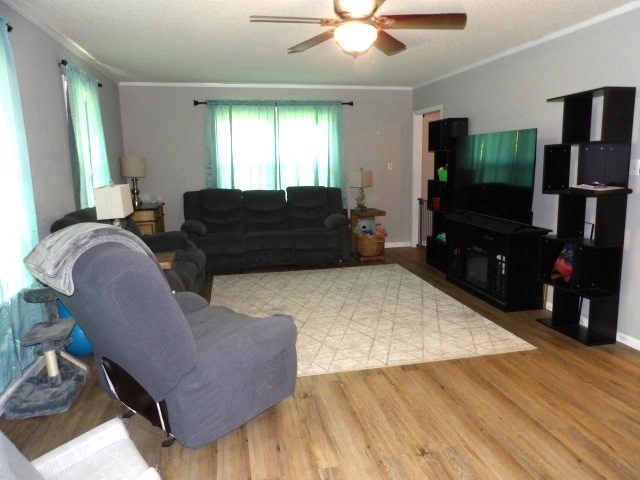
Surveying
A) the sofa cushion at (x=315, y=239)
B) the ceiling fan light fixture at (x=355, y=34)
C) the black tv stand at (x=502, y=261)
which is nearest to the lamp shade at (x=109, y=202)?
the ceiling fan light fixture at (x=355, y=34)

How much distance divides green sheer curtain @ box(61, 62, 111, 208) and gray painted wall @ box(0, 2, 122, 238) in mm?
77

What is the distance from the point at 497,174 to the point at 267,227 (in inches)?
119

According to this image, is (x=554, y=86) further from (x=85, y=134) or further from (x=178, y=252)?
(x=85, y=134)

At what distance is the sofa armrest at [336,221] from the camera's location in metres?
5.88

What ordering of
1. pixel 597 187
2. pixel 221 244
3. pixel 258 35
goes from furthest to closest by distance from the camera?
pixel 221 244, pixel 258 35, pixel 597 187

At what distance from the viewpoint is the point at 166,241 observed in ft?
14.7

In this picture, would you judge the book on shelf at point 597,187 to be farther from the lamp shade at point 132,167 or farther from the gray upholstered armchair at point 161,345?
the lamp shade at point 132,167

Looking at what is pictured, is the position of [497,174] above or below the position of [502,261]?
above

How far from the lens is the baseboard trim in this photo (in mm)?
2608

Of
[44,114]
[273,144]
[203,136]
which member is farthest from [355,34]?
[203,136]

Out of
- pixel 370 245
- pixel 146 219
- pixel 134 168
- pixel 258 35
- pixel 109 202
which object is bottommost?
pixel 370 245

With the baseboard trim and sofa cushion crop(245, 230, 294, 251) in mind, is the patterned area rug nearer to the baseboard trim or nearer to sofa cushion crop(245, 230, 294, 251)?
sofa cushion crop(245, 230, 294, 251)

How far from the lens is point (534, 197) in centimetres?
429

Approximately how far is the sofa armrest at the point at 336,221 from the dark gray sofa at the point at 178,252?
1860mm
